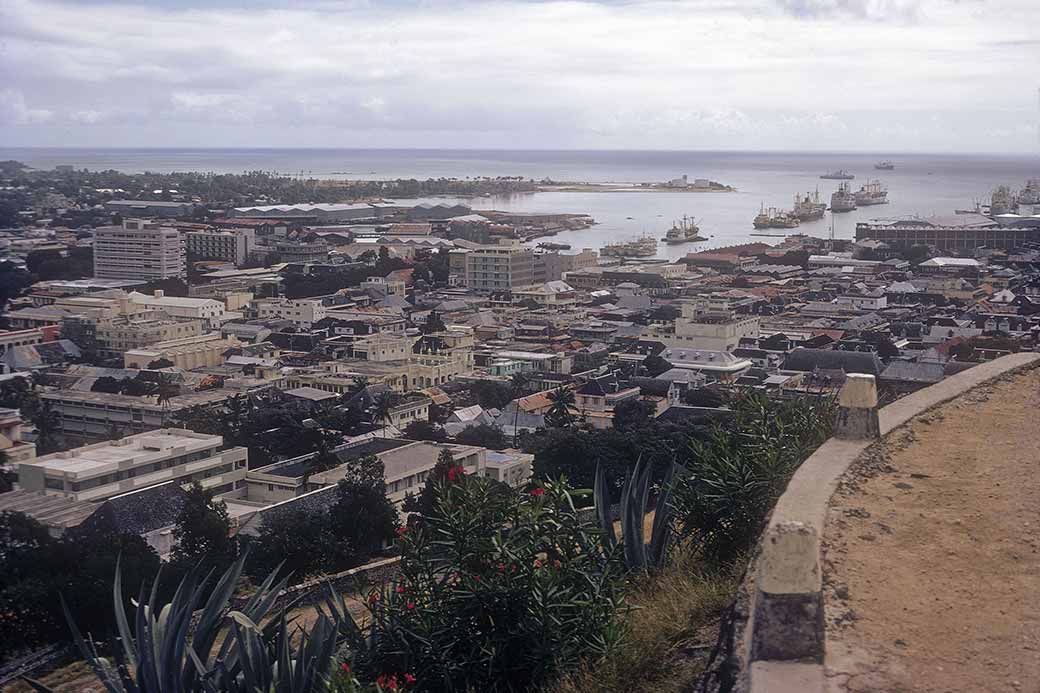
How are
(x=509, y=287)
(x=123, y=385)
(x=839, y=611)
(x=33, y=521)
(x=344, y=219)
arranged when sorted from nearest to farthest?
(x=839, y=611), (x=33, y=521), (x=123, y=385), (x=509, y=287), (x=344, y=219)

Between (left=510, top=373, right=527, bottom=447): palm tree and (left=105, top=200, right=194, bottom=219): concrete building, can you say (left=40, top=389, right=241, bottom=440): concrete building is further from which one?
(left=105, top=200, right=194, bottom=219): concrete building

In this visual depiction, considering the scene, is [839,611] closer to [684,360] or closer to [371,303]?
[684,360]

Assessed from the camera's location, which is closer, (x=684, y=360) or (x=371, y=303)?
(x=684, y=360)

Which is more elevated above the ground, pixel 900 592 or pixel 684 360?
pixel 900 592

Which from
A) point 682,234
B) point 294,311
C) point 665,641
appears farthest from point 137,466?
point 682,234

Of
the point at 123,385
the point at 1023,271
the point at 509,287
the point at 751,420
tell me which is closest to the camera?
the point at 751,420

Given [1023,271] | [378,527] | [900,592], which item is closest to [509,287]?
[1023,271]
